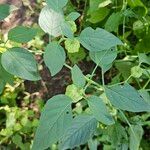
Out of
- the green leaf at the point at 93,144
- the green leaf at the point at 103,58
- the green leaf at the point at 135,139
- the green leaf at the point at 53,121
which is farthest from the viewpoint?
the green leaf at the point at 93,144

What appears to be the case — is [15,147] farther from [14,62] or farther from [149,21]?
[14,62]

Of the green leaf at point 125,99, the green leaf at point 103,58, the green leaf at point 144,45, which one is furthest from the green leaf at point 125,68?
the green leaf at point 125,99

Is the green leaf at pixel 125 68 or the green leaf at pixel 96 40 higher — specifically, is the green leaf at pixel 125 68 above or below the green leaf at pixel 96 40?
below

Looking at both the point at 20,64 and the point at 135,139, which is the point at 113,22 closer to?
the point at 135,139

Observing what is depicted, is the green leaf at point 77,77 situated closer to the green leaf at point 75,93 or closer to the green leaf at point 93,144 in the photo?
the green leaf at point 75,93

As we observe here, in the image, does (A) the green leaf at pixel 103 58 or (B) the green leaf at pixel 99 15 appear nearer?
(A) the green leaf at pixel 103 58

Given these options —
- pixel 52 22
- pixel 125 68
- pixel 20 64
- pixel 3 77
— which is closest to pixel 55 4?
pixel 52 22

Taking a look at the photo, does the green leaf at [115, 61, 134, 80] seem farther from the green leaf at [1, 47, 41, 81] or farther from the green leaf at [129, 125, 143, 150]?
the green leaf at [1, 47, 41, 81]

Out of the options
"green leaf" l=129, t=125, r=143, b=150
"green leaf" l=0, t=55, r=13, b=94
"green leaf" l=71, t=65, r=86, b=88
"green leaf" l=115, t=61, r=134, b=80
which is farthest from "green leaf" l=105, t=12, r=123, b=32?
"green leaf" l=71, t=65, r=86, b=88
